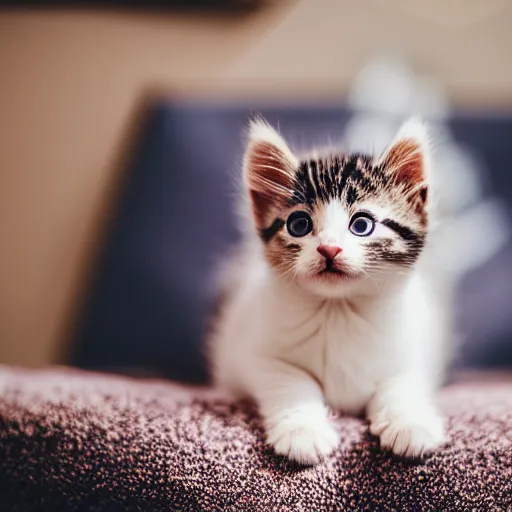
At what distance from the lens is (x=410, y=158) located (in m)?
0.72

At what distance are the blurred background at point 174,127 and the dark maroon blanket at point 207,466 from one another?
0.56m

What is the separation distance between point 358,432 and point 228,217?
80cm

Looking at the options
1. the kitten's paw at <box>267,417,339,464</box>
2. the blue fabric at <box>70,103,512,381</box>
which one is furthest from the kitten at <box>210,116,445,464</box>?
the blue fabric at <box>70,103,512,381</box>

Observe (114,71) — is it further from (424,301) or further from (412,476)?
(412,476)

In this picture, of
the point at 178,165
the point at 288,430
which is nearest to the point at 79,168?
the point at 178,165

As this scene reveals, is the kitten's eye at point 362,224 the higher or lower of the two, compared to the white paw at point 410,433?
higher

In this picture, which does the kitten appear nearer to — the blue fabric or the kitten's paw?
the kitten's paw

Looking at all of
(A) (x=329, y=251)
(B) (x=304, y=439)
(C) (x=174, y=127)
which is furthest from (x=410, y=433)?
(C) (x=174, y=127)

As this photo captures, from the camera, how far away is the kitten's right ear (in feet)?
2.44

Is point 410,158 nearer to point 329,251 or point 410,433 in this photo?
point 329,251

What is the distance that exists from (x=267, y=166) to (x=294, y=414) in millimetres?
364

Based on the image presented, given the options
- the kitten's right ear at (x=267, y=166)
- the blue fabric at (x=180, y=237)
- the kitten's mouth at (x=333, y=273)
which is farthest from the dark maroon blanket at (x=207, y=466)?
the blue fabric at (x=180, y=237)

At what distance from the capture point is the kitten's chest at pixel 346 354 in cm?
75

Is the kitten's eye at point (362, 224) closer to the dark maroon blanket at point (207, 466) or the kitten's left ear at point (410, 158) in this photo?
the kitten's left ear at point (410, 158)
